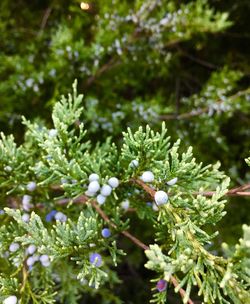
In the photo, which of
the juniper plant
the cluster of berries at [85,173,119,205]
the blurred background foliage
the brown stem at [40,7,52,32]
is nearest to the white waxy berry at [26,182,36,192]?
the juniper plant

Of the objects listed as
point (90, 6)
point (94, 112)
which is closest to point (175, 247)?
point (94, 112)

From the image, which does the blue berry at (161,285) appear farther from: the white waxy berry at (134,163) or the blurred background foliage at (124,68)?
the blurred background foliage at (124,68)

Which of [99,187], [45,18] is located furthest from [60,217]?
[45,18]

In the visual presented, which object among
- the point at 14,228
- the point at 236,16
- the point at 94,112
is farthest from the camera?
the point at 236,16

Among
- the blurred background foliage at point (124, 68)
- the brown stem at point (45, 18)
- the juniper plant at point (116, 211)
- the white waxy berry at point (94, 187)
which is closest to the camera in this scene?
the juniper plant at point (116, 211)

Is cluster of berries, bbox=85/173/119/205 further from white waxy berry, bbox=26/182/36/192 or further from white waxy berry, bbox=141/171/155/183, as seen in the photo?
white waxy berry, bbox=26/182/36/192

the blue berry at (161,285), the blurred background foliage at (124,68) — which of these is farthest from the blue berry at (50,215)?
the blurred background foliage at (124,68)

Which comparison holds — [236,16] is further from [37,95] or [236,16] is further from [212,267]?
[212,267]
